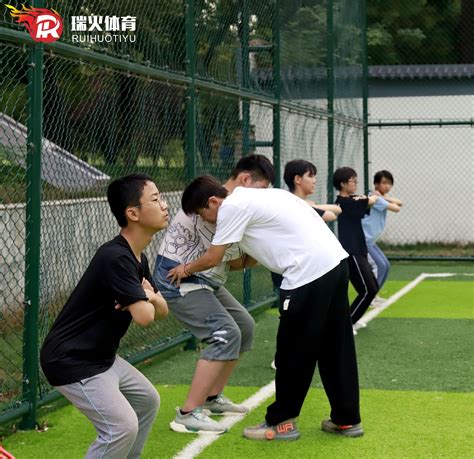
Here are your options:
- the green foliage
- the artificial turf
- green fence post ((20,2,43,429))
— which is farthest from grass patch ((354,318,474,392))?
the green foliage

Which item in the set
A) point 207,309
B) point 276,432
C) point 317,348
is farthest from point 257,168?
point 276,432

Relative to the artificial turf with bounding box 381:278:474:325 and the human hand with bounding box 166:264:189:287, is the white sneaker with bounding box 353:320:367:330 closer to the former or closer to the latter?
the artificial turf with bounding box 381:278:474:325

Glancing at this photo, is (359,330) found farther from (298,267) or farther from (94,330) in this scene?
(94,330)

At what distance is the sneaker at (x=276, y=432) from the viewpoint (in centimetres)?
610

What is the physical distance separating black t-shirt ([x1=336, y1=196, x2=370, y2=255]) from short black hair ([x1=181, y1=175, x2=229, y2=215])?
11.3 ft

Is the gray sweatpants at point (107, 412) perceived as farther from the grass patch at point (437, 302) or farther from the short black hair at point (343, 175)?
the grass patch at point (437, 302)

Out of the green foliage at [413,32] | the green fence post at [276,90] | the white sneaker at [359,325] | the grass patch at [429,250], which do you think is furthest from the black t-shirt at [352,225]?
the green foliage at [413,32]

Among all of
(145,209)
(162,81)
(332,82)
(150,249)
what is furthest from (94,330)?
(332,82)

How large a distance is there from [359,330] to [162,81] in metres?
3.21

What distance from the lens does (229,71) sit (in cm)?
1009

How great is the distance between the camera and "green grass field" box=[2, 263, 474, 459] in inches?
233

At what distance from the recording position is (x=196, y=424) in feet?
20.7

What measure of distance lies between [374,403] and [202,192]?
1824 millimetres

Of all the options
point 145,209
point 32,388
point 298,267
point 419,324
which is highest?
point 145,209
